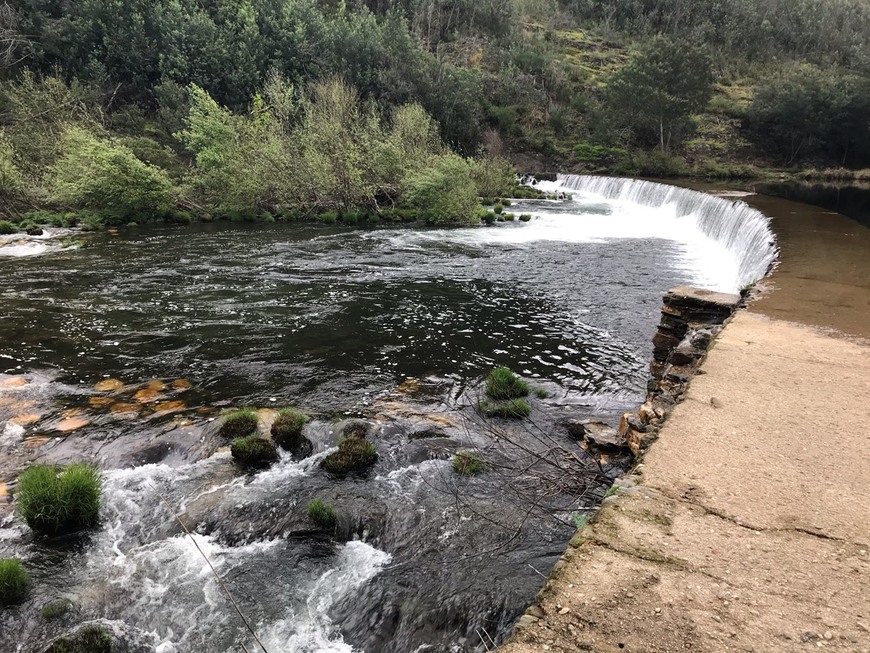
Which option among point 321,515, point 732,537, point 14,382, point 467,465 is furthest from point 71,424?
point 732,537

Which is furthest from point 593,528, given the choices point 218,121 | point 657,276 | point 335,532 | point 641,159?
point 641,159

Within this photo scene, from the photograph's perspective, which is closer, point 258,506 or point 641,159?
point 258,506

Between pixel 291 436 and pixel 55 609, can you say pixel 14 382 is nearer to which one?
pixel 291 436

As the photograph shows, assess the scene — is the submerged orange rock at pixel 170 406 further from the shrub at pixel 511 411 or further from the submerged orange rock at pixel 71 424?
the shrub at pixel 511 411

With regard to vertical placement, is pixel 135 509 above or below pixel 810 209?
below

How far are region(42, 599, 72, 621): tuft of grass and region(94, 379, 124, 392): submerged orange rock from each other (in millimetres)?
5390

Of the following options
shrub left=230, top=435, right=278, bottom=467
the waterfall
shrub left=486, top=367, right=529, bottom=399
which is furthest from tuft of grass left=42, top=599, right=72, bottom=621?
the waterfall

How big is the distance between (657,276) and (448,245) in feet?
29.9

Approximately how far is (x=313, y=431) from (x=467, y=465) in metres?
2.62

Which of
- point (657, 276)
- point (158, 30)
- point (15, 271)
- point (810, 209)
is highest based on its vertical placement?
point (158, 30)

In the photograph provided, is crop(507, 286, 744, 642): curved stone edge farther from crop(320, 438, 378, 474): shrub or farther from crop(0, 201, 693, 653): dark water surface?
crop(320, 438, 378, 474): shrub

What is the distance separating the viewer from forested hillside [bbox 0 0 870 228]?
29859 mm

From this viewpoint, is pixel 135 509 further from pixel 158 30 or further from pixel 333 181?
pixel 158 30

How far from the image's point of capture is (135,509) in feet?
23.2
